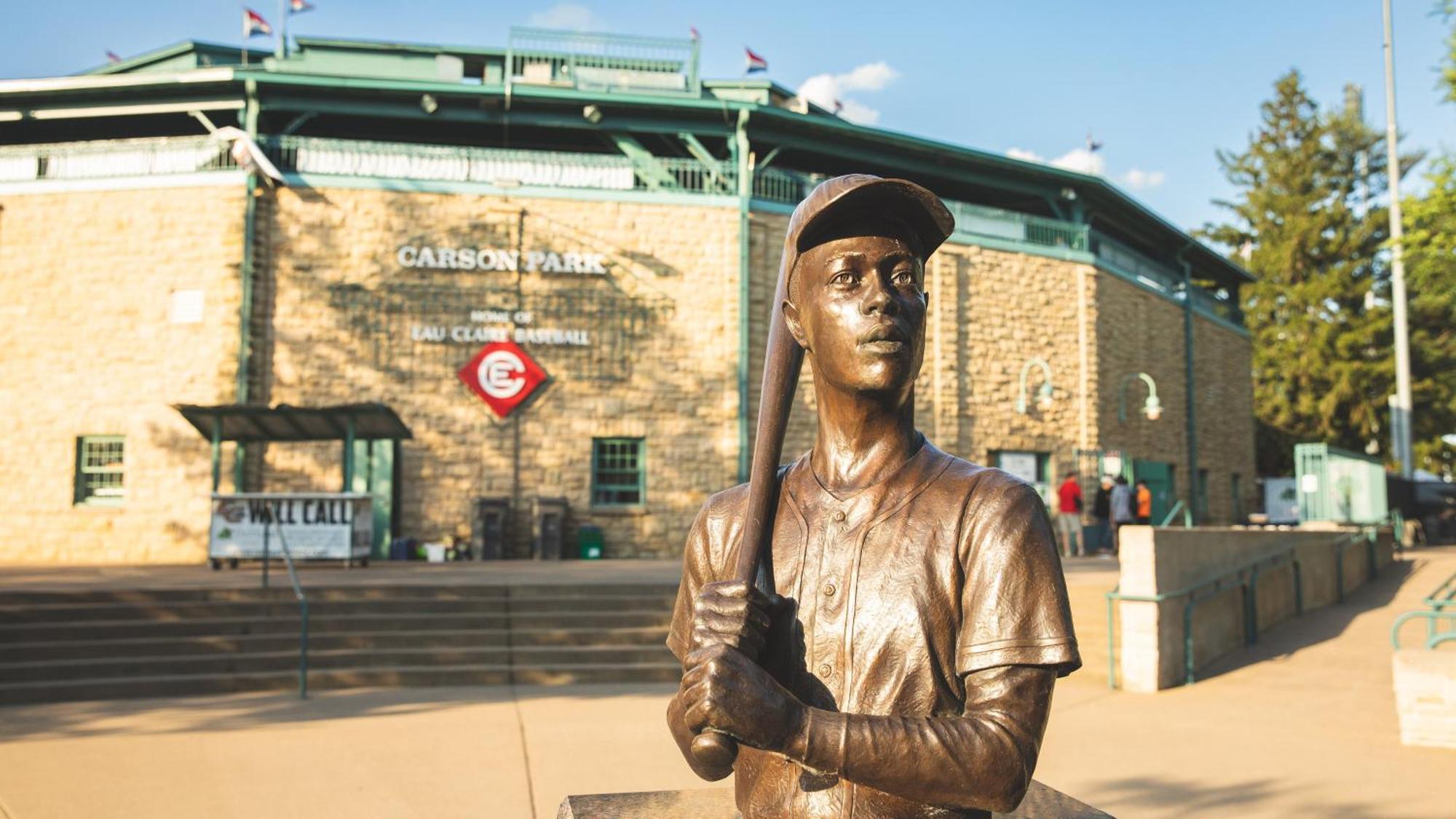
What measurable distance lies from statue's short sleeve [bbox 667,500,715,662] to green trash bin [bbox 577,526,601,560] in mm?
16701

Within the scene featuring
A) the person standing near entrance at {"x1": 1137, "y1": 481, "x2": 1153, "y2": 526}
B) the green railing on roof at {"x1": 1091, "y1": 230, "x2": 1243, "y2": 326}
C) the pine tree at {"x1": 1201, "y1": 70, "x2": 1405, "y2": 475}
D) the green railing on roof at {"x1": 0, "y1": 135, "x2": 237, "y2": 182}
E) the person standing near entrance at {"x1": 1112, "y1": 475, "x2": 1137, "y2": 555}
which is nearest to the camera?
the person standing near entrance at {"x1": 1112, "y1": 475, "x2": 1137, "y2": 555}

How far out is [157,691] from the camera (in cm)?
941

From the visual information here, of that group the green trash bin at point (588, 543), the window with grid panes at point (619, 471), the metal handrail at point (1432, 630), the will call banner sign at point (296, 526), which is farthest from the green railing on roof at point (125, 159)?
the metal handrail at point (1432, 630)

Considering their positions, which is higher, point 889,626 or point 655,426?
point 655,426

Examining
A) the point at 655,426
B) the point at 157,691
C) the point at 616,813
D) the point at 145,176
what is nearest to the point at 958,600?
the point at 616,813

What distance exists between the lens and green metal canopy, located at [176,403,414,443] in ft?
49.3

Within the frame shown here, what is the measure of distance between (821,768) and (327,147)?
19.5 meters

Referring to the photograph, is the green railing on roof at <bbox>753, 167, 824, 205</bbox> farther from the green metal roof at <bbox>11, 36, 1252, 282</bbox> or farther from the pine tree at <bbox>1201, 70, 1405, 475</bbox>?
the pine tree at <bbox>1201, 70, 1405, 475</bbox>

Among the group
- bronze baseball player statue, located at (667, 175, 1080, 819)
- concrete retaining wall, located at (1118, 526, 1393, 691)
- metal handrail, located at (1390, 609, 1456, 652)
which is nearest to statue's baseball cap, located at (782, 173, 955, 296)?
bronze baseball player statue, located at (667, 175, 1080, 819)

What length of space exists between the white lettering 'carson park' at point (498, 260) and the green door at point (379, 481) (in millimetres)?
3351

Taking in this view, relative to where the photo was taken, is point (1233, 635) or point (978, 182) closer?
point (1233, 635)

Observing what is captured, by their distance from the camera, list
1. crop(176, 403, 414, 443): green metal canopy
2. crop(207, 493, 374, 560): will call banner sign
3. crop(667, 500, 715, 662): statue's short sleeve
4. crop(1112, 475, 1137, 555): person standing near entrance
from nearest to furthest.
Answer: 1. crop(667, 500, 715, 662): statue's short sleeve
2. crop(207, 493, 374, 560): will call banner sign
3. crop(176, 403, 414, 443): green metal canopy
4. crop(1112, 475, 1137, 555): person standing near entrance

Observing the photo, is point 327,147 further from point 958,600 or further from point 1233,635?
point 958,600

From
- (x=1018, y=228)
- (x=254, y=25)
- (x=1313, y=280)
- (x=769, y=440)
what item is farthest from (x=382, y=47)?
(x=1313, y=280)
